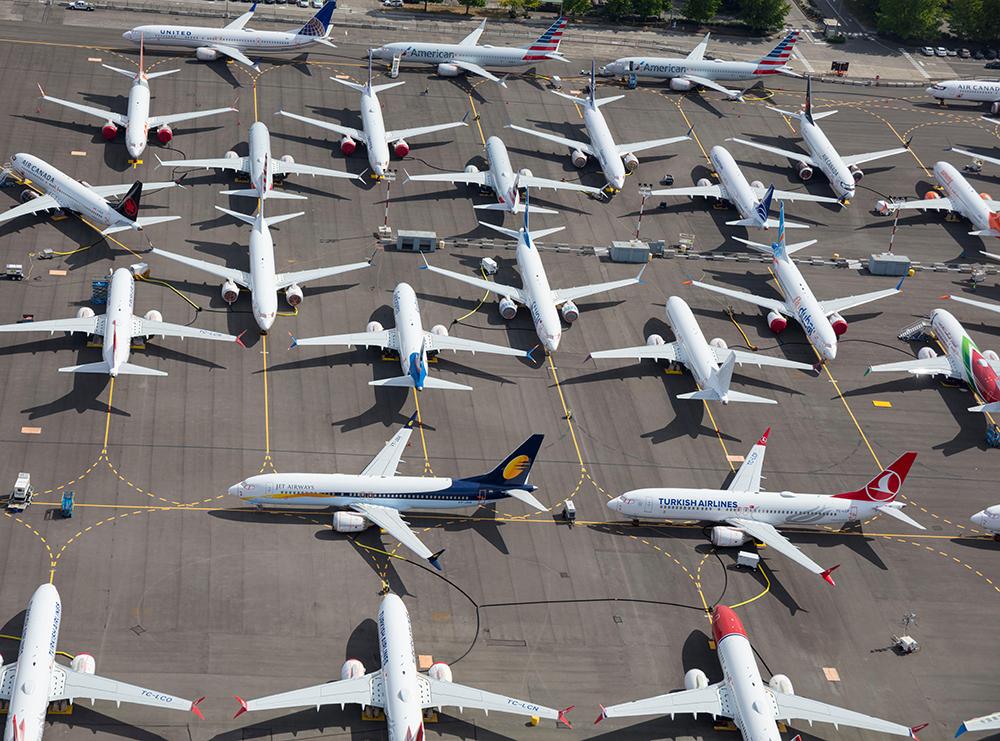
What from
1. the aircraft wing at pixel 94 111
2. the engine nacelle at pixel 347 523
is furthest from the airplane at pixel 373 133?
the engine nacelle at pixel 347 523

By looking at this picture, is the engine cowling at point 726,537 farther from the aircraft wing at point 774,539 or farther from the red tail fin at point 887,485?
the red tail fin at point 887,485

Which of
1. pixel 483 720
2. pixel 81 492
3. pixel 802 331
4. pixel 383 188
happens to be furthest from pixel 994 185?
pixel 81 492

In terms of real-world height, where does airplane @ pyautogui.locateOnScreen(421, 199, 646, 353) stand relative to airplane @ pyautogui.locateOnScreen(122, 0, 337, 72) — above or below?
below

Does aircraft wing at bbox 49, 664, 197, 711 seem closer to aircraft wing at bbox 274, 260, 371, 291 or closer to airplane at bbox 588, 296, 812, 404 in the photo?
aircraft wing at bbox 274, 260, 371, 291

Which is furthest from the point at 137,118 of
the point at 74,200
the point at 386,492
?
the point at 386,492

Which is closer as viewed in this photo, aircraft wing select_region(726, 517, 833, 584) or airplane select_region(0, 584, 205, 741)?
airplane select_region(0, 584, 205, 741)

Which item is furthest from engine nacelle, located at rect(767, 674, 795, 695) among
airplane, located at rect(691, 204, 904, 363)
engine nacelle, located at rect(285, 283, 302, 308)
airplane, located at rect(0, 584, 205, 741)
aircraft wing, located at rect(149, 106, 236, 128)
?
aircraft wing, located at rect(149, 106, 236, 128)
